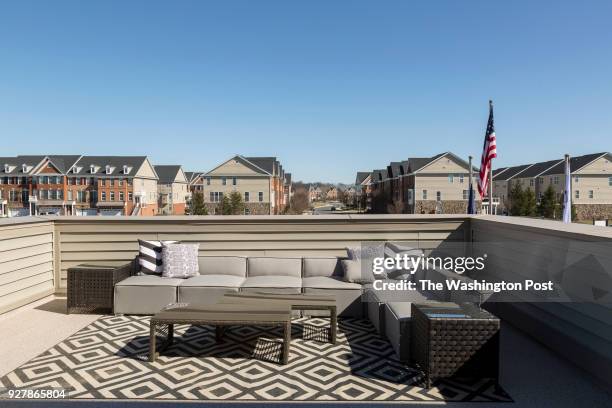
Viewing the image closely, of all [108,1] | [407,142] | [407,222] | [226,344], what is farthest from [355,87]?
[407,142]

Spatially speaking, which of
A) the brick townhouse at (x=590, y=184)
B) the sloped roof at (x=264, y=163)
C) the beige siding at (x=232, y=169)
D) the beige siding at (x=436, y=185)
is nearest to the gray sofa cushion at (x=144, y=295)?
the beige siding at (x=232, y=169)

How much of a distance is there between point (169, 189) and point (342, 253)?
160ft

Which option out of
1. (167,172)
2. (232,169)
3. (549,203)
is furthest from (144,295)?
(167,172)

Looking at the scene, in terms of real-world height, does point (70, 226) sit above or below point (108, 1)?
below

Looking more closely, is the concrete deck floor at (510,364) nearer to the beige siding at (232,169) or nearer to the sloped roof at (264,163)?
the beige siding at (232,169)

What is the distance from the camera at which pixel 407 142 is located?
44.8 m

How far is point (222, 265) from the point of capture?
15.5 ft

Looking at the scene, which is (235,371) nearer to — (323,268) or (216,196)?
(323,268)

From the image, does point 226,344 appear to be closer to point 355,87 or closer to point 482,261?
point 482,261

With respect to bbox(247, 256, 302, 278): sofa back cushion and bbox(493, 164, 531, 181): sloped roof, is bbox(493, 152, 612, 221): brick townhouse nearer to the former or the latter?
bbox(493, 164, 531, 181): sloped roof

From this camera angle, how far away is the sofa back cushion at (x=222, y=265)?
15.4ft

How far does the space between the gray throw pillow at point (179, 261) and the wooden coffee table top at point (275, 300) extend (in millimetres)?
→ 1121

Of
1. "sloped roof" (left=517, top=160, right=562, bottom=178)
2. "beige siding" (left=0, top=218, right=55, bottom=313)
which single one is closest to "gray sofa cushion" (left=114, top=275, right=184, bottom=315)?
"beige siding" (left=0, top=218, right=55, bottom=313)

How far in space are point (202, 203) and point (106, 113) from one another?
14096 mm
